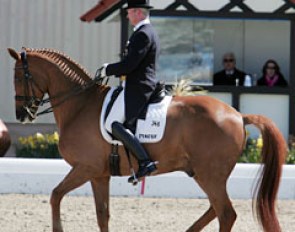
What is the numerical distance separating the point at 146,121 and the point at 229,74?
21.2ft

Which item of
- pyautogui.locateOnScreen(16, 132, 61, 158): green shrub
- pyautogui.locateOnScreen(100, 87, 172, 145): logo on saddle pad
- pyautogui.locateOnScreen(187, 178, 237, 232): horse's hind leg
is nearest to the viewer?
pyautogui.locateOnScreen(187, 178, 237, 232): horse's hind leg

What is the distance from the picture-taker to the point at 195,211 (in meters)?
10.6

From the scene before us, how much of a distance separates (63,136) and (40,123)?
7.47 m

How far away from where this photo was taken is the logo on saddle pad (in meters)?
8.27

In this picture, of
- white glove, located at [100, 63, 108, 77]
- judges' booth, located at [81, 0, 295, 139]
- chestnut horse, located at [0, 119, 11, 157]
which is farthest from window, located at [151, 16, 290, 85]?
white glove, located at [100, 63, 108, 77]

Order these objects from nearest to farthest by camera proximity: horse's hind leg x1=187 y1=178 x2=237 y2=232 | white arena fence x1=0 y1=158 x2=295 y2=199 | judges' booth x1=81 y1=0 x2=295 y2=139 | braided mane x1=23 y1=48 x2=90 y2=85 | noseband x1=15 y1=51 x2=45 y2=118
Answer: horse's hind leg x1=187 y1=178 x2=237 y2=232 → noseband x1=15 y1=51 x2=45 y2=118 → braided mane x1=23 y1=48 x2=90 y2=85 → white arena fence x1=0 y1=158 x2=295 y2=199 → judges' booth x1=81 y1=0 x2=295 y2=139

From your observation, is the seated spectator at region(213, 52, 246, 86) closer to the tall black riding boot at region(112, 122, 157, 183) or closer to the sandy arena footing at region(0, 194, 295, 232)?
the sandy arena footing at region(0, 194, 295, 232)

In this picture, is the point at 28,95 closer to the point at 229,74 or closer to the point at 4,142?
the point at 4,142

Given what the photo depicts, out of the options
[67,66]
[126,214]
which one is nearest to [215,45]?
[126,214]

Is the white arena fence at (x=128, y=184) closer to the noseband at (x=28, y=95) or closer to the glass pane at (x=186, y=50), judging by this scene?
the noseband at (x=28, y=95)

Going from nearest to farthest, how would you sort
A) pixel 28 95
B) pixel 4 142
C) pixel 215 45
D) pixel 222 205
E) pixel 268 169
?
1. pixel 222 205
2. pixel 268 169
3. pixel 28 95
4. pixel 4 142
5. pixel 215 45

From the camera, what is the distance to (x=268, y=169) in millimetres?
8367

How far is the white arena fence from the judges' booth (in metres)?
2.58

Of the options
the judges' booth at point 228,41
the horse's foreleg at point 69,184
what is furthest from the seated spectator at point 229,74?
the horse's foreleg at point 69,184
